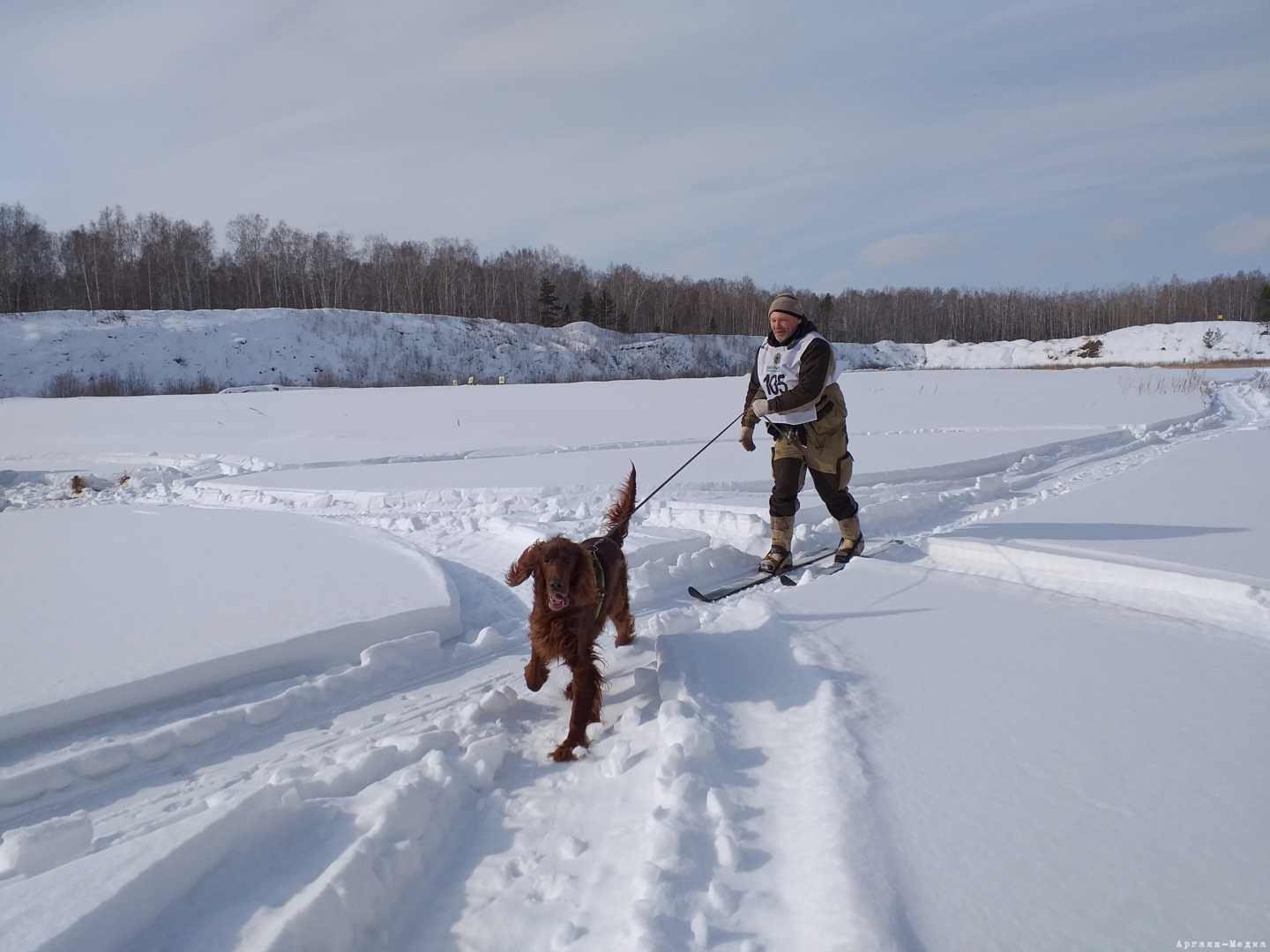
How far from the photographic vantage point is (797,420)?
495 centimetres

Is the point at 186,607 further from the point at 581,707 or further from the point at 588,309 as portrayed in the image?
the point at 588,309

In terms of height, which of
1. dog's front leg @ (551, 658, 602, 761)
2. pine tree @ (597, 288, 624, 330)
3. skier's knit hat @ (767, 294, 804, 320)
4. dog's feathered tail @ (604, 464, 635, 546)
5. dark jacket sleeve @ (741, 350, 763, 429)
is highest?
pine tree @ (597, 288, 624, 330)

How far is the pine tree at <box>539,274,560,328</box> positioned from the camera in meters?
57.6

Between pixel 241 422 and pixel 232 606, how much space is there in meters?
13.0

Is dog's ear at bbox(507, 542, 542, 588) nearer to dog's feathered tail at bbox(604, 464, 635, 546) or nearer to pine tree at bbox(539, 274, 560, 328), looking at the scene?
dog's feathered tail at bbox(604, 464, 635, 546)

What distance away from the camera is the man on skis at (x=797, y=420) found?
4797 mm

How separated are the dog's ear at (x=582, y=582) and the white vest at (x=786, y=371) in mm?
2388

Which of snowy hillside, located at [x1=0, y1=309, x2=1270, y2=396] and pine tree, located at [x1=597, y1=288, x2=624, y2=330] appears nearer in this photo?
snowy hillside, located at [x1=0, y1=309, x2=1270, y2=396]

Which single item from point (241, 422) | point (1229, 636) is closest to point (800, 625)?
point (1229, 636)

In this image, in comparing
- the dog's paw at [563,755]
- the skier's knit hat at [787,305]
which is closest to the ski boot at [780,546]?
the skier's knit hat at [787,305]

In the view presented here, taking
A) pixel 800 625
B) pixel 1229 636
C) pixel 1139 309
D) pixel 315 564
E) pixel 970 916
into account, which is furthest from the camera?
pixel 1139 309

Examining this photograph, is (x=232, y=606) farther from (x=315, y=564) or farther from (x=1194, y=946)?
(x=1194, y=946)

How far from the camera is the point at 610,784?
2469 millimetres

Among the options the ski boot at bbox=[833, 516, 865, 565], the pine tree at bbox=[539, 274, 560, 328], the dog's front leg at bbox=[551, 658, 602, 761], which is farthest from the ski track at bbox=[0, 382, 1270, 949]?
the pine tree at bbox=[539, 274, 560, 328]
